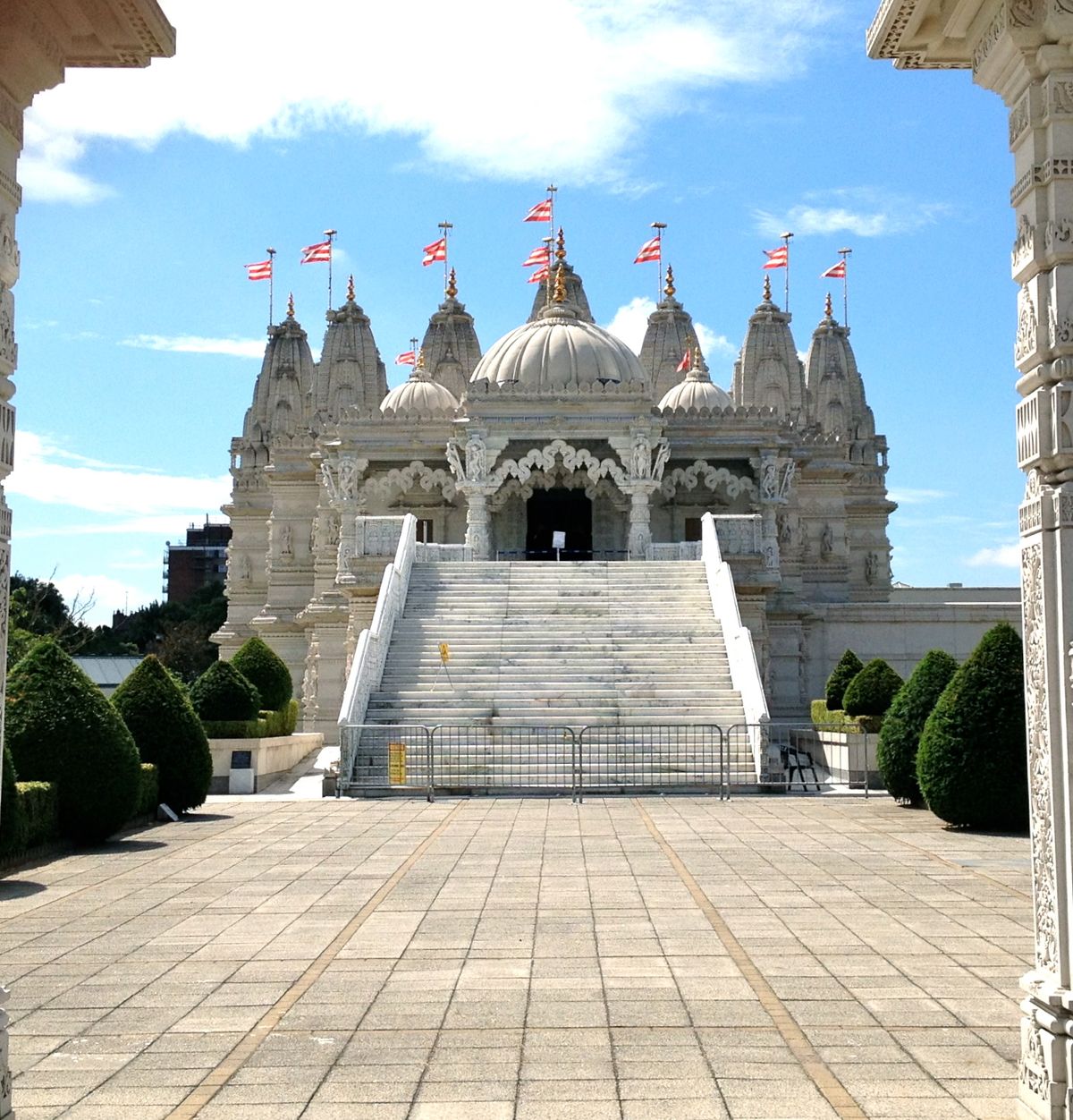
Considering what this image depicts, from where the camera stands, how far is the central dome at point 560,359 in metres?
37.6

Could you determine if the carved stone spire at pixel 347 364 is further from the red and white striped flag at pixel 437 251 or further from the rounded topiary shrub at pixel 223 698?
the rounded topiary shrub at pixel 223 698

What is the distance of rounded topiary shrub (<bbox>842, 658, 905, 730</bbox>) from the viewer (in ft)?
74.1

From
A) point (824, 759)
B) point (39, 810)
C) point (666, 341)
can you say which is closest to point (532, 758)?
point (824, 759)

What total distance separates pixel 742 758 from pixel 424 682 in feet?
19.4

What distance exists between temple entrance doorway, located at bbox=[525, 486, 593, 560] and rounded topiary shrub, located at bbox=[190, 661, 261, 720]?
1689cm

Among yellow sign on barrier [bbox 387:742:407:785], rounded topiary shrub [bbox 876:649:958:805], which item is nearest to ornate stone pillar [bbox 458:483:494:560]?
yellow sign on barrier [bbox 387:742:407:785]

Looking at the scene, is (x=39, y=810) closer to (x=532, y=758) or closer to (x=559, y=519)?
(x=532, y=758)

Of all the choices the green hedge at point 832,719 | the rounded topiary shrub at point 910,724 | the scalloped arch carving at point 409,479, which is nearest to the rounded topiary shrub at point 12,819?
the rounded topiary shrub at point 910,724

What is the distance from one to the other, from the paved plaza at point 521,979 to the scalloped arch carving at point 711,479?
76.4 feet

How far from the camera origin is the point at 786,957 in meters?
8.74

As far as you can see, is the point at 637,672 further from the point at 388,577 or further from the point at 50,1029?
the point at 50,1029

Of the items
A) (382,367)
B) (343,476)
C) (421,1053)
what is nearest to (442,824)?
(421,1053)

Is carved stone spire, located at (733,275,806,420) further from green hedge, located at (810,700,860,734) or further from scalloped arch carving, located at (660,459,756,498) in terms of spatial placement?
green hedge, located at (810,700,860,734)

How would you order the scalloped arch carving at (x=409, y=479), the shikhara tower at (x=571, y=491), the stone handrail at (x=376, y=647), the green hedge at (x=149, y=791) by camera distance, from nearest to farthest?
the green hedge at (x=149, y=791) → the stone handrail at (x=376, y=647) → the shikhara tower at (x=571, y=491) → the scalloped arch carving at (x=409, y=479)
